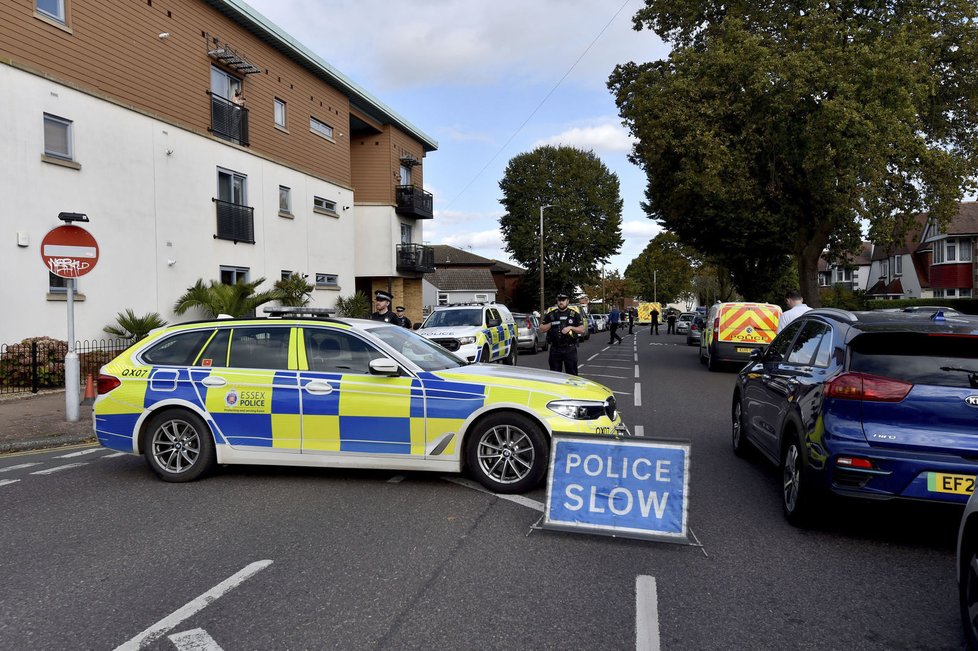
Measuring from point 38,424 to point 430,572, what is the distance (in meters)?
8.05

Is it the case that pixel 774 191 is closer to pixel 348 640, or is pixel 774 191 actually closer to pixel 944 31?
pixel 944 31

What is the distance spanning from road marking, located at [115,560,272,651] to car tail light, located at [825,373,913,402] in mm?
3710

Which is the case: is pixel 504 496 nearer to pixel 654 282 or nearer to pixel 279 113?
pixel 279 113

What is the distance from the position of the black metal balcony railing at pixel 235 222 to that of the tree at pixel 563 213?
3275 centimetres

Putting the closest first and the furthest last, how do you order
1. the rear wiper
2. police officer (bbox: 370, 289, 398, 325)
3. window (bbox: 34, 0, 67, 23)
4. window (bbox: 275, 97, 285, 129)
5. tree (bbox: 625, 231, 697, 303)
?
the rear wiper → police officer (bbox: 370, 289, 398, 325) → window (bbox: 34, 0, 67, 23) → window (bbox: 275, 97, 285, 129) → tree (bbox: 625, 231, 697, 303)

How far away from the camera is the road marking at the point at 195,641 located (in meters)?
3.28

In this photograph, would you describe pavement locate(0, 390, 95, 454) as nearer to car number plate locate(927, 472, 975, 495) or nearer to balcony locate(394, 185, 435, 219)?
car number plate locate(927, 472, 975, 495)

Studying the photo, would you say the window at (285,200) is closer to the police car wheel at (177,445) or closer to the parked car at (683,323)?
the police car wheel at (177,445)

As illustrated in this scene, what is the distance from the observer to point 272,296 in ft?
63.2

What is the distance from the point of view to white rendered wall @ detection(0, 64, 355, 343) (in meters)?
13.3

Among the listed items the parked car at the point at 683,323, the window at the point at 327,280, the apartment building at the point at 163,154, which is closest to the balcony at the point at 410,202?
the apartment building at the point at 163,154

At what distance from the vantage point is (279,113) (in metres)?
23.5

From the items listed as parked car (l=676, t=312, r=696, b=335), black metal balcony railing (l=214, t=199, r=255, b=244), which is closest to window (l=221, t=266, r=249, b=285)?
black metal balcony railing (l=214, t=199, r=255, b=244)

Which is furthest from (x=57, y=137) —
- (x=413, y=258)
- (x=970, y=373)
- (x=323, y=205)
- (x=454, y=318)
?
(x=413, y=258)
